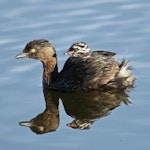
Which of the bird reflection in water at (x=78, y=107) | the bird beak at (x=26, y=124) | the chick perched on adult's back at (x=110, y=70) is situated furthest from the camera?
the chick perched on adult's back at (x=110, y=70)

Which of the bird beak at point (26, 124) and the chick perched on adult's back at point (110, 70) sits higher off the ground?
the chick perched on adult's back at point (110, 70)

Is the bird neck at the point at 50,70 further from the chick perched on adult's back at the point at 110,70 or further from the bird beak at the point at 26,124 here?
the bird beak at the point at 26,124

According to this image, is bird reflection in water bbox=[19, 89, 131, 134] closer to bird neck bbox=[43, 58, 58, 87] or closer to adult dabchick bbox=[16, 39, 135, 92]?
adult dabchick bbox=[16, 39, 135, 92]

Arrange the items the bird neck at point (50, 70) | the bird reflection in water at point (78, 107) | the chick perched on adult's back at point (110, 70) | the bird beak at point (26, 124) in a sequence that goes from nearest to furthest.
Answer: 1. the bird beak at point (26, 124)
2. the bird reflection in water at point (78, 107)
3. the chick perched on adult's back at point (110, 70)
4. the bird neck at point (50, 70)

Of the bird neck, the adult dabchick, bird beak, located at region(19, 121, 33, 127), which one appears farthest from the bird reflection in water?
the bird neck

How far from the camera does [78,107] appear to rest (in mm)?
11797

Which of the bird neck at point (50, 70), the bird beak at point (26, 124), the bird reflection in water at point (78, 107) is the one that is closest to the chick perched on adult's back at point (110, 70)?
the bird reflection in water at point (78, 107)

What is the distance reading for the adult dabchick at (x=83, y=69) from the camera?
12.2 meters

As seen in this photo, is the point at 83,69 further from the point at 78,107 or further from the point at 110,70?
the point at 78,107

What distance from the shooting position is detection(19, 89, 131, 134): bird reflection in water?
11.1m

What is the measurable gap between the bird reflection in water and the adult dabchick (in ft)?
0.41

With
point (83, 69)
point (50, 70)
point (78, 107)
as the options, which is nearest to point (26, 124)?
point (78, 107)

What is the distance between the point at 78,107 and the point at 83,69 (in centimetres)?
76

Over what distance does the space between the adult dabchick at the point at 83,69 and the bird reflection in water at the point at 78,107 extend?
4.9 inches
